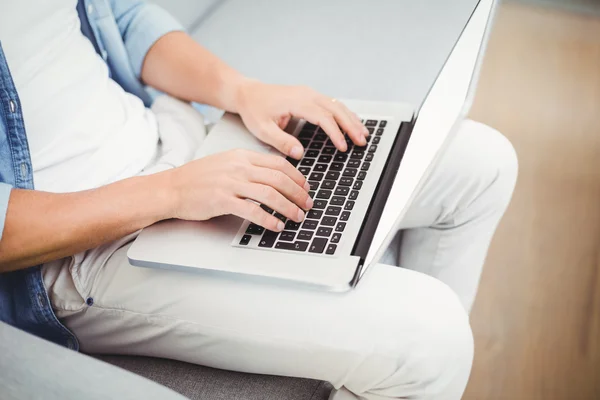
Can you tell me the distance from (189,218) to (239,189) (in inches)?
3.1

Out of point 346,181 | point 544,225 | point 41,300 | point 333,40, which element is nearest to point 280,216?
point 346,181

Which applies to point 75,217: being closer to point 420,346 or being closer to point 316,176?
point 316,176

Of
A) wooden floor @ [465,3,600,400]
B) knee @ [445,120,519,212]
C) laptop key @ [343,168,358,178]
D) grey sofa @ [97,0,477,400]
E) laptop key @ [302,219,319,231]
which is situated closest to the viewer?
laptop key @ [302,219,319,231]

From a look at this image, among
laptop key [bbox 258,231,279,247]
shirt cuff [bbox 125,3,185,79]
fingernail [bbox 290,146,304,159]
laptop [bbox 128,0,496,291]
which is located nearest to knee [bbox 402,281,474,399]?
laptop [bbox 128,0,496,291]

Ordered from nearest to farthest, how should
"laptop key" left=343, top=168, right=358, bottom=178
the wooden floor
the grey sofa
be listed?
"laptop key" left=343, top=168, right=358, bottom=178 → the wooden floor → the grey sofa

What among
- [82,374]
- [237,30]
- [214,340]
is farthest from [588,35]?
[82,374]

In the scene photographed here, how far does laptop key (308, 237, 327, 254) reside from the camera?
0.81 m

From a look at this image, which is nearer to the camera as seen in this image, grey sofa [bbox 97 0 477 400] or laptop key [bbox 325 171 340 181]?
laptop key [bbox 325 171 340 181]

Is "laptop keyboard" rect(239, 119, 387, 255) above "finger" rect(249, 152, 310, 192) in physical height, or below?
below

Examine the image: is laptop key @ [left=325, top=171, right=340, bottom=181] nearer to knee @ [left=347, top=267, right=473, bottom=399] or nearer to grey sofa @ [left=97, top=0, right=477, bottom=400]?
knee @ [left=347, top=267, right=473, bottom=399]

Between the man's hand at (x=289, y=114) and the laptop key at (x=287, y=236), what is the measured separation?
0.19 metres

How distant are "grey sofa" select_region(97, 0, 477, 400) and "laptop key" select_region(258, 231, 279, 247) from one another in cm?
66

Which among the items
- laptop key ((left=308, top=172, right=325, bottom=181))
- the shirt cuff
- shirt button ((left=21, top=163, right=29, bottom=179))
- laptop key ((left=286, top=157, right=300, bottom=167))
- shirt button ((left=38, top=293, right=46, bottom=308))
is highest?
the shirt cuff

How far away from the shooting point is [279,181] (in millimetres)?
842
